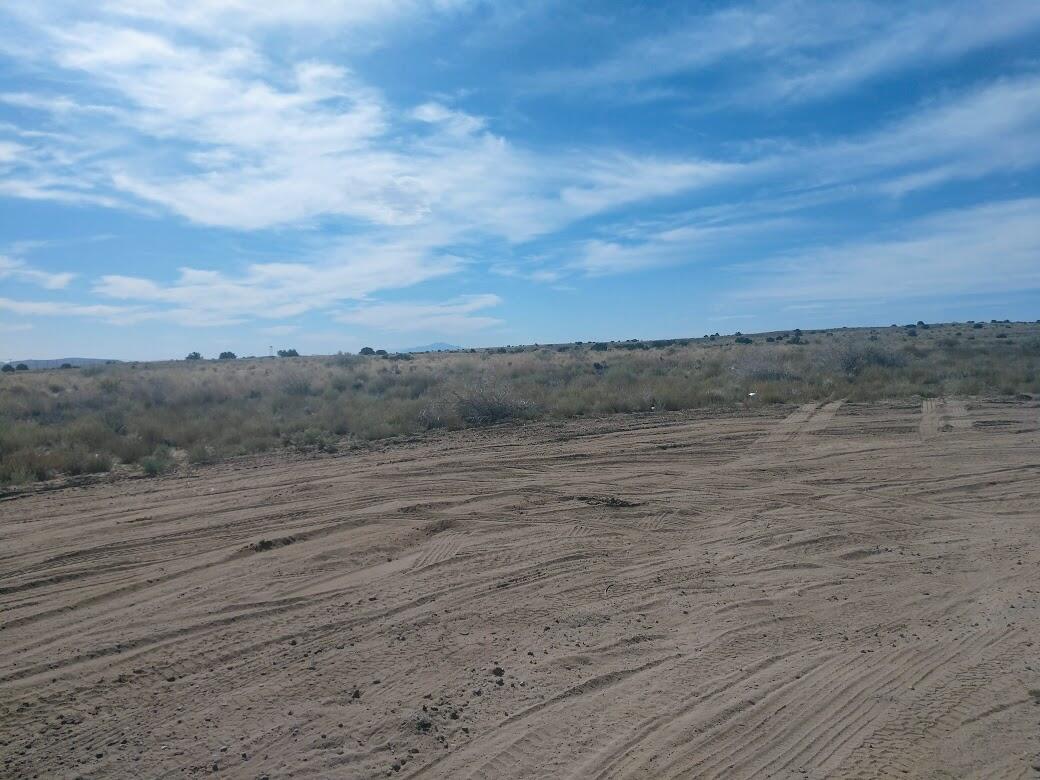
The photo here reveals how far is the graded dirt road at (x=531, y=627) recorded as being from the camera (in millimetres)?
5211

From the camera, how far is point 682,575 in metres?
8.62

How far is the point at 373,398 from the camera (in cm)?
2598

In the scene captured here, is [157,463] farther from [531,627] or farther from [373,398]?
[531,627]

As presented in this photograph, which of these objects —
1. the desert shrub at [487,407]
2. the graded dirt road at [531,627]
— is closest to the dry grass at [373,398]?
the desert shrub at [487,407]

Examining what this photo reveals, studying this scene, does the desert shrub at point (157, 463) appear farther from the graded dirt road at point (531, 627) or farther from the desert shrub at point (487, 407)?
the desert shrub at point (487, 407)

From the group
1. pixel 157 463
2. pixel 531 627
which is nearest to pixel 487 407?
pixel 157 463

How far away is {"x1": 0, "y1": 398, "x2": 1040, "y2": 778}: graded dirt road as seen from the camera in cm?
521

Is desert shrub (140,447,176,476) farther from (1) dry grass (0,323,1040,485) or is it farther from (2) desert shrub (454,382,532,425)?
(2) desert shrub (454,382,532,425)

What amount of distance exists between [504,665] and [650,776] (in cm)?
185

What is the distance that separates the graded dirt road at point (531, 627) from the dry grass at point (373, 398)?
472cm

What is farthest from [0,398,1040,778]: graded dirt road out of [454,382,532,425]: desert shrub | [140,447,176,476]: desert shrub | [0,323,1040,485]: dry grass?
[454,382,532,425]: desert shrub

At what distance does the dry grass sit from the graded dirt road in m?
4.72

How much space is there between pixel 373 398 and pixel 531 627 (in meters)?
19.6

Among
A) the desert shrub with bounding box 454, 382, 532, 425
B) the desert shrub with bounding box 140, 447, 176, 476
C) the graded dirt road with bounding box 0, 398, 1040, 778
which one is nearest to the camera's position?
the graded dirt road with bounding box 0, 398, 1040, 778
